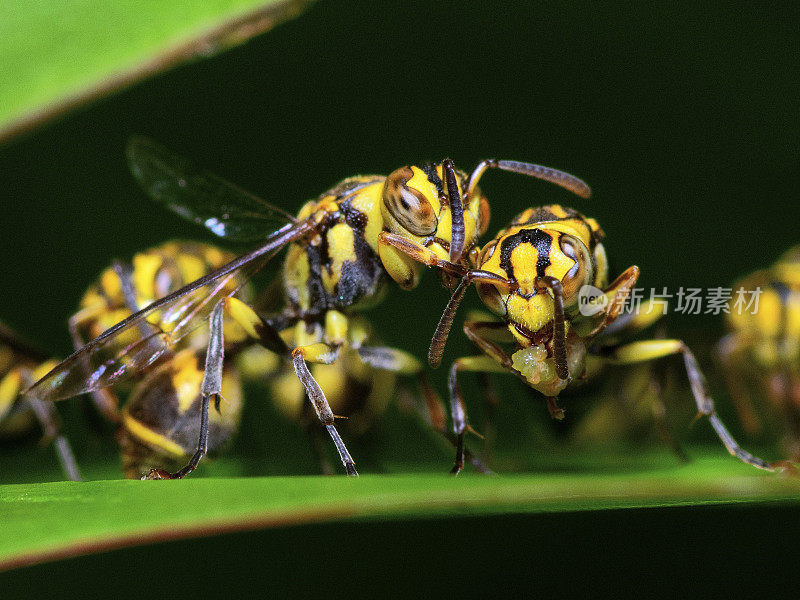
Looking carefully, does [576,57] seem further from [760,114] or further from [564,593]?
[564,593]

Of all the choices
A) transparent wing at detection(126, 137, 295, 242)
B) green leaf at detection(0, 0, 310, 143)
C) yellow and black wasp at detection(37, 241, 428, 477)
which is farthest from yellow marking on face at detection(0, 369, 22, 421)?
green leaf at detection(0, 0, 310, 143)

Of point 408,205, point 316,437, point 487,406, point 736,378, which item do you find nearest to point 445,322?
point 408,205

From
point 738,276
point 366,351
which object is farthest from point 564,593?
point 738,276

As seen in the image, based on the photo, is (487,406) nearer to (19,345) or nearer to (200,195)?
(200,195)

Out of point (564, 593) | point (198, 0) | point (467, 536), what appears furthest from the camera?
point (467, 536)

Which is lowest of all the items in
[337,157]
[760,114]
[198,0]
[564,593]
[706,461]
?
[564,593]

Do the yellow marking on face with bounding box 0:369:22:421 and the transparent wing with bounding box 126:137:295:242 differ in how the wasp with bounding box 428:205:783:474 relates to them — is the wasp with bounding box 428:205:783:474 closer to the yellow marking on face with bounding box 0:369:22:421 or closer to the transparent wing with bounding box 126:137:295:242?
the transparent wing with bounding box 126:137:295:242
